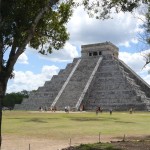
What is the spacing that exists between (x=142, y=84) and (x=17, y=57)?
5877 cm

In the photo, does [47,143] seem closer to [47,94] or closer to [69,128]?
[69,128]

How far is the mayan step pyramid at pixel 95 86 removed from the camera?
6112cm

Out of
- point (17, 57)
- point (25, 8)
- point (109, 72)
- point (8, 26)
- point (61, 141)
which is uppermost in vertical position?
point (109, 72)

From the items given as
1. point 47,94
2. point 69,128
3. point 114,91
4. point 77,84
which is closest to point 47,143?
point 69,128

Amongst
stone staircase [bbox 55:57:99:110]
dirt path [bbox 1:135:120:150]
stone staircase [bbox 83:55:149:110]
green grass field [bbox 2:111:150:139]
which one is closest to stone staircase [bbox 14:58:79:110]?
stone staircase [bbox 55:57:99:110]

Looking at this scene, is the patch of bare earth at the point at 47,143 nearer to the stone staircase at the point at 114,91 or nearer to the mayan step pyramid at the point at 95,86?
the stone staircase at the point at 114,91

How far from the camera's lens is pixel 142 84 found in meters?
68.8

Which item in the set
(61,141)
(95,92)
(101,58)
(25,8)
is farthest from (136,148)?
(101,58)

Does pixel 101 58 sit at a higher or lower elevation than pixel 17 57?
higher

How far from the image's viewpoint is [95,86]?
6756 cm

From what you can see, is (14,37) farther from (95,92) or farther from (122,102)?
(95,92)

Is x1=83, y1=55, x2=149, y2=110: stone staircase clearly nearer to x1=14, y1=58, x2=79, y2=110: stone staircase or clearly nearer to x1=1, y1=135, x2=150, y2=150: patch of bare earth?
x1=14, y1=58, x2=79, y2=110: stone staircase

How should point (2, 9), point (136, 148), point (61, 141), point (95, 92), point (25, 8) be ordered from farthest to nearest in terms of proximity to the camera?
point (95, 92) → point (61, 141) → point (136, 148) → point (25, 8) → point (2, 9)

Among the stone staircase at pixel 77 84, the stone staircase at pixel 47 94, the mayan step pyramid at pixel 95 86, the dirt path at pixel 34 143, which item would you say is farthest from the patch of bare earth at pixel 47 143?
the stone staircase at pixel 47 94
